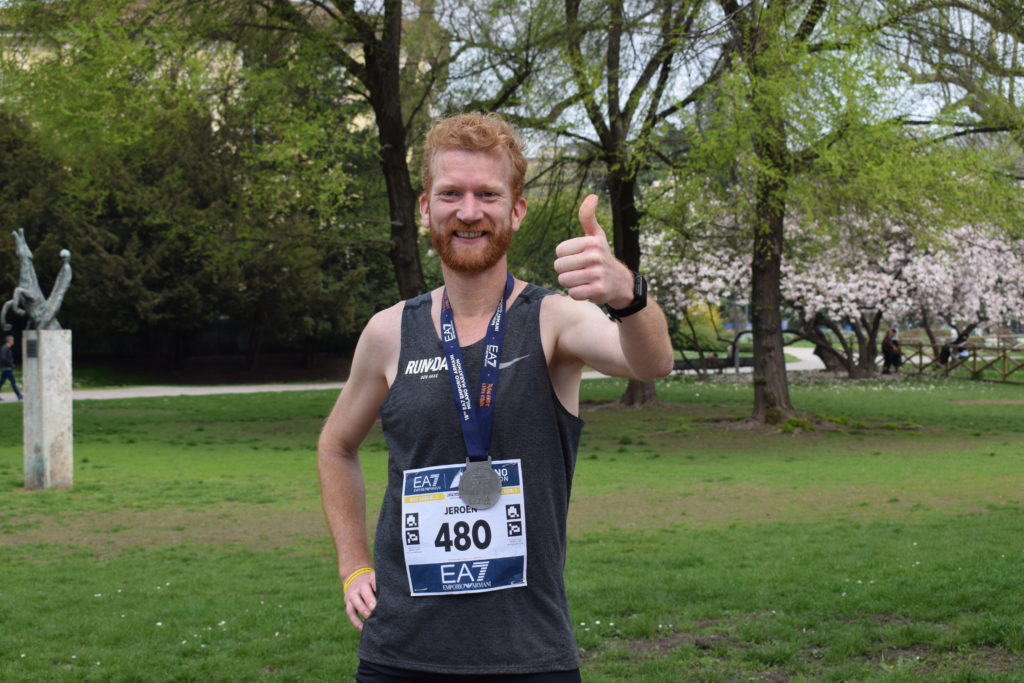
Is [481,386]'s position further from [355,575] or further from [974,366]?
[974,366]

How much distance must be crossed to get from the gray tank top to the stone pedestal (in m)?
11.9

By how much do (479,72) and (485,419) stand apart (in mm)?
18771

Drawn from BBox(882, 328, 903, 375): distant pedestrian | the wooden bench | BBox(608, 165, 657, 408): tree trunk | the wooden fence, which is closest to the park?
BBox(608, 165, 657, 408): tree trunk

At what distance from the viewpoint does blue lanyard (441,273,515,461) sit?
2.71 metres

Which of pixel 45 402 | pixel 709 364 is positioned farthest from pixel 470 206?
pixel 709 364

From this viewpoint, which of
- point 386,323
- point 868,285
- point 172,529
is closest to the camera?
point 386,323

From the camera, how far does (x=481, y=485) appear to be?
2.72 metres

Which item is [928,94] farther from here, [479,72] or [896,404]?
[896,404]

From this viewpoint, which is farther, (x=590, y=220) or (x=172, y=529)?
(x=172, y=529)

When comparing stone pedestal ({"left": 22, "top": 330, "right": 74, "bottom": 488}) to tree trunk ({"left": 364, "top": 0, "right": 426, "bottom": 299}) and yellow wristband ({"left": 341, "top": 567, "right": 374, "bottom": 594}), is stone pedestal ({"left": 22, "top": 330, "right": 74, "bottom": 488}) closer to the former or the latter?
tree trunk ({"left": 364, "top": 0, "right": 426, "bottom": 299})

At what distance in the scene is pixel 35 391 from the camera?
13.8 metres

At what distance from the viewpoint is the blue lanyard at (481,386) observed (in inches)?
107

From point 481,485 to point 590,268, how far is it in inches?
24.1

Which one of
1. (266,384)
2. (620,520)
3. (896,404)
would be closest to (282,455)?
(620,520)
